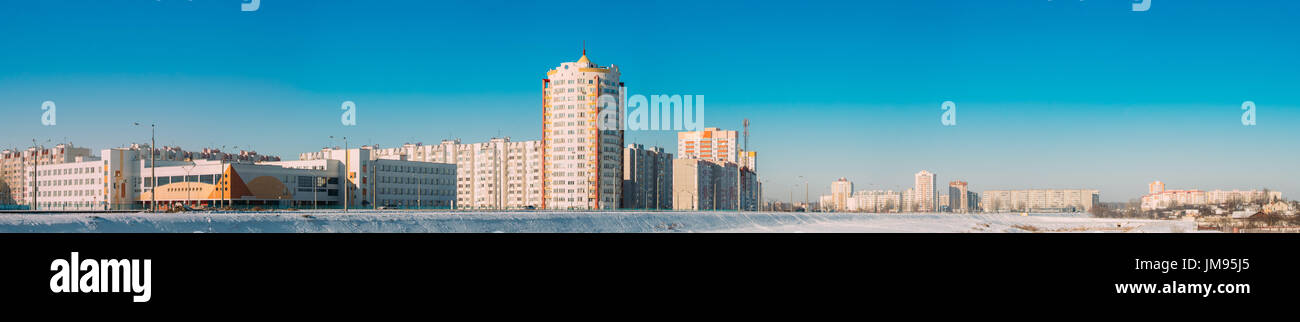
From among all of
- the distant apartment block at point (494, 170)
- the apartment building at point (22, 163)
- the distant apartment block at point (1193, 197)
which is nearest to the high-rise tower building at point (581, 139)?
the distant apartment block at point (494, 170)

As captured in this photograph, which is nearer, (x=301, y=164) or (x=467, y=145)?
(x=301, y=164)

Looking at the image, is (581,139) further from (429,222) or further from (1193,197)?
(1193,197)

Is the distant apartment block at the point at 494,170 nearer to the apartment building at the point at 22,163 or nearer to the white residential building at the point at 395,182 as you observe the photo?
the white residential building at the point at 395,182

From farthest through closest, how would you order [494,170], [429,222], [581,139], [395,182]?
[494,170] → [581,139] → [395,182] → [429,222]

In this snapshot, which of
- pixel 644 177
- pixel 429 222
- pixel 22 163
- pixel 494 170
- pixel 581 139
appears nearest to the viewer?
pixel 429 222

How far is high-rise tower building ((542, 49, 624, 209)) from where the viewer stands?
A: 154000 mm

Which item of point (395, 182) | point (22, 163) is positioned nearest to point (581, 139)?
point (395, 182)

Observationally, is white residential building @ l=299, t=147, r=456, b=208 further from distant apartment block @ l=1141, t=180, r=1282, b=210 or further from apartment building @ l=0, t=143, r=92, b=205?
distant apartment block @ l=1141, t=180, r=1282, b=210

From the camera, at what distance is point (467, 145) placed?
185 meters

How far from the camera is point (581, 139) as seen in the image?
15438 centimetres

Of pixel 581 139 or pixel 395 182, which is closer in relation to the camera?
pixel 395 182
